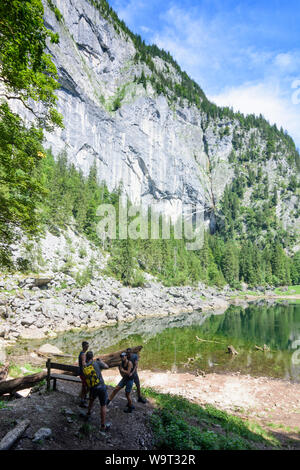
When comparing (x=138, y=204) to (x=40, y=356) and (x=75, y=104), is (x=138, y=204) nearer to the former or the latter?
(x=75, y=104)

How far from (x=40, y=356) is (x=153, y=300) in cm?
3383

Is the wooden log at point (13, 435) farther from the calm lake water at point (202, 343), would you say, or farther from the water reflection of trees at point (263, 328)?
the water reflection of trees at point (263, 328)

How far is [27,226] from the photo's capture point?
10172 mm

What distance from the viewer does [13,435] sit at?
534 centimetres

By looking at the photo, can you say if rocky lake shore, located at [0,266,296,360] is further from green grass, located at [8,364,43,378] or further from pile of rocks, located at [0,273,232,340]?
green grass, located at [8,364,43,378]

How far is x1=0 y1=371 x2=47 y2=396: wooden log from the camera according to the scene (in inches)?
354

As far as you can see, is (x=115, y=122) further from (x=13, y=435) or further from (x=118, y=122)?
(x=13, y=435)

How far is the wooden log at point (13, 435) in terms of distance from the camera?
16.5 feet

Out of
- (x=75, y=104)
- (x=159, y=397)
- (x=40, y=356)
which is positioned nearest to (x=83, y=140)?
(x=75, y=104)

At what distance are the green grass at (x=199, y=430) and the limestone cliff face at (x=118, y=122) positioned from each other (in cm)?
8675

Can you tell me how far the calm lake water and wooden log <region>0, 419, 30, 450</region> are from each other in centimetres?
1438

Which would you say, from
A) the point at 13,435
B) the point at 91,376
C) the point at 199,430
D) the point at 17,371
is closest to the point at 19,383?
the point at 91,376

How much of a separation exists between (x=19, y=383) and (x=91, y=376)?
415 centimetres
